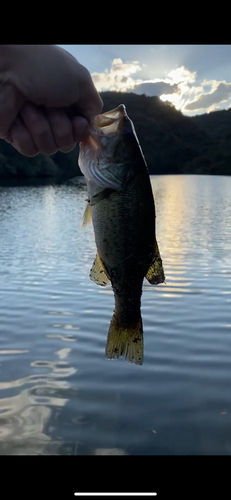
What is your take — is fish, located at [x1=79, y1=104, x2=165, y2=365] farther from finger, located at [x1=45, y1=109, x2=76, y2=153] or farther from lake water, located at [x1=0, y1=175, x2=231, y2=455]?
lake water, located at [x1=0, y1=175, x2=231, y2=455]

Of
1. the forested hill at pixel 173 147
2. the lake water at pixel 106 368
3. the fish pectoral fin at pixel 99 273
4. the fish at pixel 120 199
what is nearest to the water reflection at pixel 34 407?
the lake water at pixel 106 368

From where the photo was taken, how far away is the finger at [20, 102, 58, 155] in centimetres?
400

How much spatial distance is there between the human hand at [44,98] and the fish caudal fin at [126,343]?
1.51 m

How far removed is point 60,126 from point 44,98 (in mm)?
220

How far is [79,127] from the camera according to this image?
4.04 meters

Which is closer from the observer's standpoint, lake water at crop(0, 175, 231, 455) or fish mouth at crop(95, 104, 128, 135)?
fish mouth at crop(95, 104, 128, 135)

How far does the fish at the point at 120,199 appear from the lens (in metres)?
3.98

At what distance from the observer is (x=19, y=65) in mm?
3914

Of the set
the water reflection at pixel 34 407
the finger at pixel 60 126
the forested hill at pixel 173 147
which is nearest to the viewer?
the finger at pixel 60 126

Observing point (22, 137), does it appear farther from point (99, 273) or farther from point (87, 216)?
point (99, 273)

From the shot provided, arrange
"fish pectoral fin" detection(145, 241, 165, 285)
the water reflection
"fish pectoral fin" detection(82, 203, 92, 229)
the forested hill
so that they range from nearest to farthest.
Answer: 1. "fish pectoral fin" detection(145, 241, 165, 285)
2. "fish pectoral fin" detection(82, 203, 92, 229)
3. the water reflection
4. the forested hill

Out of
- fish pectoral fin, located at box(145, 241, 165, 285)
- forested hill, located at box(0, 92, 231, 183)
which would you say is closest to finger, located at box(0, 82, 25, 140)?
fish pectoral fin, located at box(145, 241, 165, 285)

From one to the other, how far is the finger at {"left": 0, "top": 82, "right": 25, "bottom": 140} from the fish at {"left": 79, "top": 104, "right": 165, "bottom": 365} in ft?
1.73

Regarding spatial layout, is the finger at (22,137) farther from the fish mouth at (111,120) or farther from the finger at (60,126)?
the fish mouth at (111,120)
